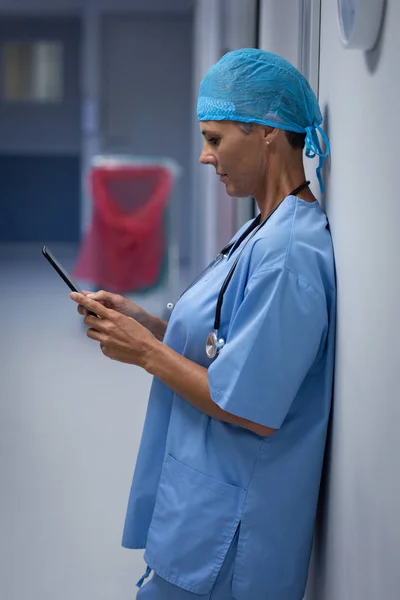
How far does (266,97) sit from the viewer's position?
1329 millimetres

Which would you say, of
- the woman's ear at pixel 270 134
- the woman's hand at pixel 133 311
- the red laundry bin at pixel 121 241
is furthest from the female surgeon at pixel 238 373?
the red laundry bin at pixel 121 241

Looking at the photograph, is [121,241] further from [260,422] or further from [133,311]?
[260,422]

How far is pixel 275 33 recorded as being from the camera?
7.44ft

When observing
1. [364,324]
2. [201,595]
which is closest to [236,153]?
[364,324]

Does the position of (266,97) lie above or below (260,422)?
above

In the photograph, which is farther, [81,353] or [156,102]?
[156,102]

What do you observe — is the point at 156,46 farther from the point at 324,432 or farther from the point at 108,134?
the point at 324,432

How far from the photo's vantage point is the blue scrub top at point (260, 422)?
3.94ft

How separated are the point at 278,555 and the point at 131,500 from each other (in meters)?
0.33

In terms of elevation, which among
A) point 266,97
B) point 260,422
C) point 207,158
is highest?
point 266,97

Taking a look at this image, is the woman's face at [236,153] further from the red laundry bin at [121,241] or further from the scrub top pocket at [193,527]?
the red laundry bin at [121,241]

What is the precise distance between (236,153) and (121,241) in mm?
3587

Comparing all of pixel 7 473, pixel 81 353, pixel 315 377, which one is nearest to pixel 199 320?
pixel 315 377

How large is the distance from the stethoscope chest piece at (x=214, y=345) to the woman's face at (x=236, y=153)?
271mm
